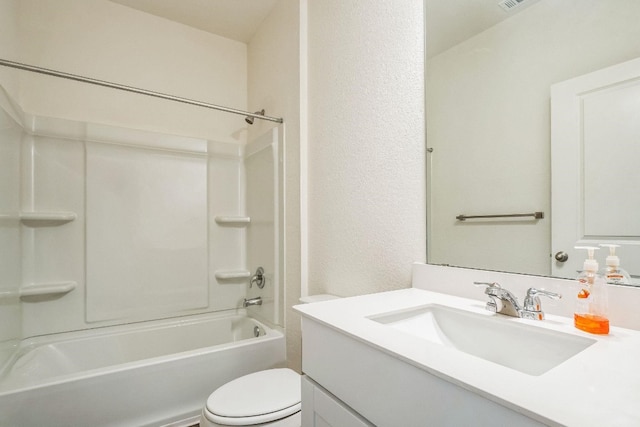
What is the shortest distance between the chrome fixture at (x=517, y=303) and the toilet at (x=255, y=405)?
819 mm

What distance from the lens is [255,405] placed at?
1.11 metres

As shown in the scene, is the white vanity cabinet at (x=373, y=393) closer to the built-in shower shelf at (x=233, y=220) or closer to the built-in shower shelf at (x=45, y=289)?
the built-in shower shelf at (x=233, y=220)

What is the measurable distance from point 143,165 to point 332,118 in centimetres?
139

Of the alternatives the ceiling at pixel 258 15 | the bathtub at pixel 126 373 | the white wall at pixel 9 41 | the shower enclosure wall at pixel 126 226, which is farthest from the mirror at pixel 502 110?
the white wall at pixel 9 41

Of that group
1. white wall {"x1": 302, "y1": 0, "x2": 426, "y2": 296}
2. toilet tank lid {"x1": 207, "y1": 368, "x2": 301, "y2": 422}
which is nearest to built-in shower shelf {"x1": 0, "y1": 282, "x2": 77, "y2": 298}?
toilet tank lid {"x1": 207, "y1": 368, "x2": 301, "y2": 422}

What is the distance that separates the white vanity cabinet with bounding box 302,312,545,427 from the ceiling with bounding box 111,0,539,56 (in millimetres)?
1067

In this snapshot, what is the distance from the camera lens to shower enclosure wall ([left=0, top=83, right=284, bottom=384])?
1688 millimetres

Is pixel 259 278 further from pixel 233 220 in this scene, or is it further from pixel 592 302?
pixel 592 302

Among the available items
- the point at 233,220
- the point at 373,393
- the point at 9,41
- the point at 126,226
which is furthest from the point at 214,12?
the point at 373,393

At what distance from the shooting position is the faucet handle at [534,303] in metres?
0.74

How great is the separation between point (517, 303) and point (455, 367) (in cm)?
39

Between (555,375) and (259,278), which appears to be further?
(259,278)

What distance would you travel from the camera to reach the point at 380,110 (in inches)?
50.7

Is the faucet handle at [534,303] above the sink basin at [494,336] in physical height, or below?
above
